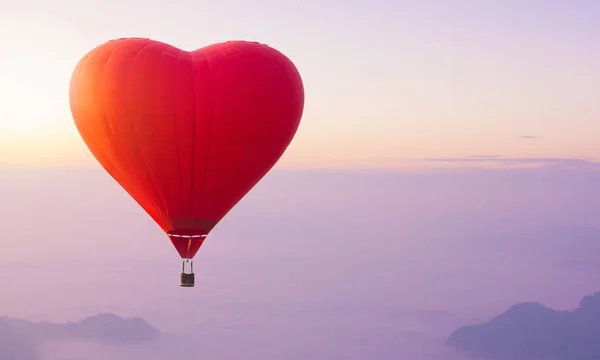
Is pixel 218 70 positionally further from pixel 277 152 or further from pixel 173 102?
pixel 277 152

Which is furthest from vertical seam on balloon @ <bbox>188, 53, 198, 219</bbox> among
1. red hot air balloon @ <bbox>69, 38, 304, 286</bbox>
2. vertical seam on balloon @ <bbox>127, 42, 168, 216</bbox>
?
vertical seam on balloon @ <bbox>127, 42, 168, 216</bbox>

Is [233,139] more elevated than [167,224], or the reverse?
[233,139]

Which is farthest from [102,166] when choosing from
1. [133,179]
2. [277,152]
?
[277,152]

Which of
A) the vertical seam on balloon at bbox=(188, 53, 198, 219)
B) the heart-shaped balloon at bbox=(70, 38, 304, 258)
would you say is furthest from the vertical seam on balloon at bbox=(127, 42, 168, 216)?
the vertical seam on balloon at bbox=(188, 53, 198, 219)

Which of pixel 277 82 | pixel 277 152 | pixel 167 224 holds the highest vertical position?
pixel 277 82

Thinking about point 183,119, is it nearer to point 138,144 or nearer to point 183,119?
point 183,119

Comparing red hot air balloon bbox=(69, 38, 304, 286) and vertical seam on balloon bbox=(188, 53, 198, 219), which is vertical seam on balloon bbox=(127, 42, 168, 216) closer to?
red hot air balloon bbox=(69, 38, 304, 286)

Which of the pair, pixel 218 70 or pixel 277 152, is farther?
pixel 277 152
